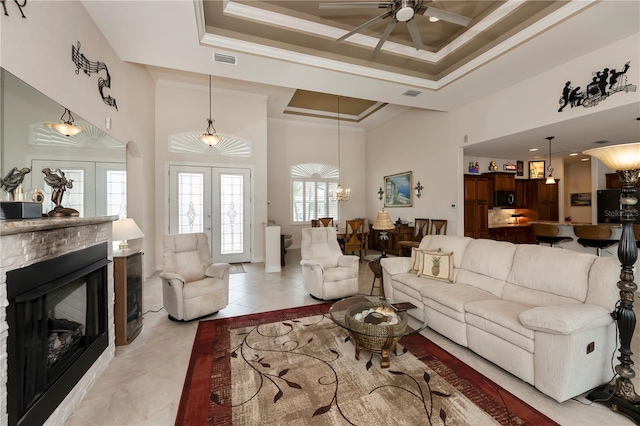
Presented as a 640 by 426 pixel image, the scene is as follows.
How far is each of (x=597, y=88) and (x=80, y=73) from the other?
616 cm

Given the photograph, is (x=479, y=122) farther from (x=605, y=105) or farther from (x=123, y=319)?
(x=123, y=319)

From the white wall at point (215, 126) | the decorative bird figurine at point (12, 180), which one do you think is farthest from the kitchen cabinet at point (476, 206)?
the decorative bird figurine at point (12, 180)

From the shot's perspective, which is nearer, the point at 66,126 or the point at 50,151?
the point at 50,151

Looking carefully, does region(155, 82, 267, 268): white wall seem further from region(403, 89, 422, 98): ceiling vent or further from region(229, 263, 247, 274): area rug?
region(403, 89, 422, 98): ceiling vent

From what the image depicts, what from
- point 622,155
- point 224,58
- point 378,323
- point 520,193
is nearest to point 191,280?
point 378,323

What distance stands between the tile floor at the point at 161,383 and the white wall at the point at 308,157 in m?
4.95

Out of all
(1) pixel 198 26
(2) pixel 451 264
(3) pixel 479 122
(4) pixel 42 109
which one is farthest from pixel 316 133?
(4) pixel 42 109

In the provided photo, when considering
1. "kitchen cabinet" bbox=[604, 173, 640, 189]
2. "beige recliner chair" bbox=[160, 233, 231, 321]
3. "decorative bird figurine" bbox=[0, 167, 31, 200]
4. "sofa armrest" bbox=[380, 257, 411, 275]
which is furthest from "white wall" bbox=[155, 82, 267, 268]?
"kitchen cabinet" bbox=[604, 173, 640, 189]

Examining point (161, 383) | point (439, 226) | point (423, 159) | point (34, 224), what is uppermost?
point (423, 159)

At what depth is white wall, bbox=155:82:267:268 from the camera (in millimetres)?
5762

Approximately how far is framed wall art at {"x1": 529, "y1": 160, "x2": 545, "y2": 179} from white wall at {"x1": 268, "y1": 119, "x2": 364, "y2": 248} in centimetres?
465

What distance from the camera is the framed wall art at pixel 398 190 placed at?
7.29 meters

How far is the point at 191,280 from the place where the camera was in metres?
3.51

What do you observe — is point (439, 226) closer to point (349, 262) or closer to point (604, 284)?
point (349, 262)
